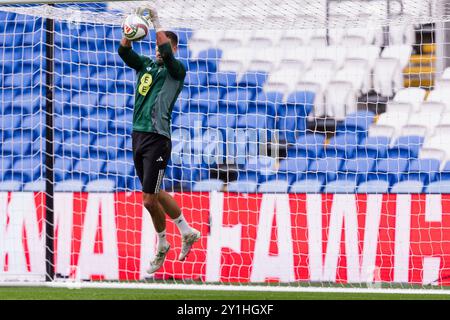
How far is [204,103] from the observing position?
10742 millimetres

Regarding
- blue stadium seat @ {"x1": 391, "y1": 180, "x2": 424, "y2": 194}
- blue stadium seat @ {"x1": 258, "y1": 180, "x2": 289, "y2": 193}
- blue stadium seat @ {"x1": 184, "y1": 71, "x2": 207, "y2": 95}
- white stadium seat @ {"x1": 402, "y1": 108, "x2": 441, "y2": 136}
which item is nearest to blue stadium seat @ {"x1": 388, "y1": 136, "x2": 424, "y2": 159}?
white stadium seat @ {"x1": 402, "y1": 108, "x2": 441, "y2": 136}

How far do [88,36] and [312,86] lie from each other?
223 cm

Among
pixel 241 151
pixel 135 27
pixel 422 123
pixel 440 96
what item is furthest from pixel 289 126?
pixel 135 27

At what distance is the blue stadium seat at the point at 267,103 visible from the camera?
10.7m

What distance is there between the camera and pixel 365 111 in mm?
10672

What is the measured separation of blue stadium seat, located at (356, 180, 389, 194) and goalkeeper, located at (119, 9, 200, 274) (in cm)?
211

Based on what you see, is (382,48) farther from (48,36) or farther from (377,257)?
(48,36)

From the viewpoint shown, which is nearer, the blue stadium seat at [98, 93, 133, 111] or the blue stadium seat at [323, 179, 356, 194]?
the blue stadium seat at [323, 179, 356, 194]

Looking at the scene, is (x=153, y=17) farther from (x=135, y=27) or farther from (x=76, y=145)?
(x=76, y=145)

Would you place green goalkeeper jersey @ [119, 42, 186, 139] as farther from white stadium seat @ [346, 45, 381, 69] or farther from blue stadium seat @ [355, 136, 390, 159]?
white stadium seat @ [346, 45, 381, 69]

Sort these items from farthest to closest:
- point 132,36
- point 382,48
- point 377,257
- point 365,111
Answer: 1. point 382,48
2. point 365,111
3. point 377,257
4. point 132,36

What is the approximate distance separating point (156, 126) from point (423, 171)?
297 cm

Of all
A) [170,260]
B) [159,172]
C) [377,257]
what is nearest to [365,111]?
[377,257]

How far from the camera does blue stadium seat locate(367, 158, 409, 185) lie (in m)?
10.2
